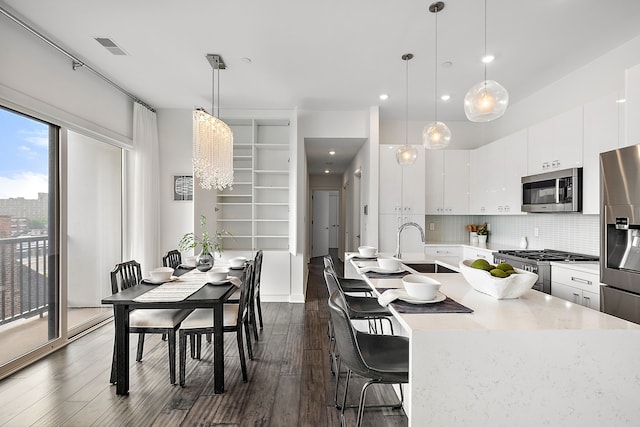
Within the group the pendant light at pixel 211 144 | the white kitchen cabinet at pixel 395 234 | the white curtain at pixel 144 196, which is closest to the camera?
the pendant light at pixel 211 144

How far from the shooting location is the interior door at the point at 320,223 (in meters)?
10.7

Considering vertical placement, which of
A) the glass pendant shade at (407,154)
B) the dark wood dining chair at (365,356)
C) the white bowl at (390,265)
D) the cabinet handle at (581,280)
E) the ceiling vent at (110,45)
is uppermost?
the ceiling vent at (110,45)

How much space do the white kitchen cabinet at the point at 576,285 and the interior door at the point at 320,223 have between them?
796 centimetres

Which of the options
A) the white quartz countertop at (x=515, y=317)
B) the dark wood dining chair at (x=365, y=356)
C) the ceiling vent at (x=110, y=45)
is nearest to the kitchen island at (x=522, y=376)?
the white quartz countertop at (x=515, y=317)

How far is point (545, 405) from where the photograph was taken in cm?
133

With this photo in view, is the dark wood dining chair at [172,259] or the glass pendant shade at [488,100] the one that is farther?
the dark wood dining chair at [172,259]

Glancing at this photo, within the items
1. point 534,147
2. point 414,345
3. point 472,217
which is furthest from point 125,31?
point 472,217

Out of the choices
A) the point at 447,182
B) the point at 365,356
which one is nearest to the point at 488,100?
the point at 365,356

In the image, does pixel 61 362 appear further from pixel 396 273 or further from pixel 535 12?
pixel 535 12

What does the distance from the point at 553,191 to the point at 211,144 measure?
3.65m

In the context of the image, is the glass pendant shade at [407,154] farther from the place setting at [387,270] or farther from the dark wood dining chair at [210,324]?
→ the dark wood dining chair at [210,324]

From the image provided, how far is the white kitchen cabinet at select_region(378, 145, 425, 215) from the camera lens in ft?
16.2

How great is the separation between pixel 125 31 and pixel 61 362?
2955 millimetres

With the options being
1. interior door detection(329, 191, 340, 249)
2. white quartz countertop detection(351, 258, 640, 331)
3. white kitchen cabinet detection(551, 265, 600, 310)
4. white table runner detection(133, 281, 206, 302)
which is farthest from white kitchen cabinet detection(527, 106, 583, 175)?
interior door detection(329, 191, 340, 249)
